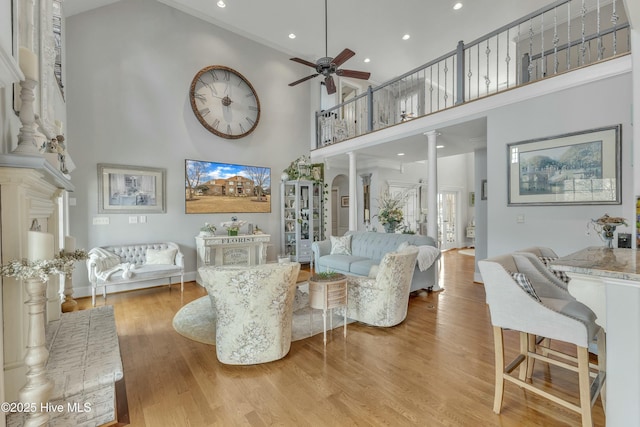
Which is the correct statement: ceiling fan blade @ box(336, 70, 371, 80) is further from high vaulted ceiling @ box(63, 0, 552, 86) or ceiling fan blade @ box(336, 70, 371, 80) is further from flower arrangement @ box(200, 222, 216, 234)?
flower arrangement @ box(200, 222, 216, 234)

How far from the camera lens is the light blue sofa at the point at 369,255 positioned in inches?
173

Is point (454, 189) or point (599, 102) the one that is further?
point (454, 189)

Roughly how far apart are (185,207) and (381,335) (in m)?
4.33

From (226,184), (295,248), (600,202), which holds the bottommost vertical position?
A: (295,248)

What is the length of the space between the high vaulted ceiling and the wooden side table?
5054 mm

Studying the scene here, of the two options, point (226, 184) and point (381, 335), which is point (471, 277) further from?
point (226, 184)

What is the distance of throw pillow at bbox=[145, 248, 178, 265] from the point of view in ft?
15.3

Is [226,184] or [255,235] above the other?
[226,184]

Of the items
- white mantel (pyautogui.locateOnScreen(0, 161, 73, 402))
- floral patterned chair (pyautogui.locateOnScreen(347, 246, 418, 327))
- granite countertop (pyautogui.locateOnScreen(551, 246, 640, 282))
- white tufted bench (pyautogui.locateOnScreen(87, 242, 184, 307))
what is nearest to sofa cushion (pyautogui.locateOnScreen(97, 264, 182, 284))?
white tufted bench (pyautogui.locateOnScreen(87, 242, 184, 307))

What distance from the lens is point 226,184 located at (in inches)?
233

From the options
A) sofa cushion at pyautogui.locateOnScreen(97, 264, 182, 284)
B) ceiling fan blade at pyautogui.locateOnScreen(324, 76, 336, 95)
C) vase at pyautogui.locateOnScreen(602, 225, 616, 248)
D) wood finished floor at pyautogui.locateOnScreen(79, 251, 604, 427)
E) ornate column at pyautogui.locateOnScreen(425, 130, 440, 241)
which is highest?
ceiling fan blade at pyautogui.locateOnScreen(324, 76, 336, 95)

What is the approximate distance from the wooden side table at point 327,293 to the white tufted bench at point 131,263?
2.92 m

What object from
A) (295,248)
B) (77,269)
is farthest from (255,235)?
(77,269)

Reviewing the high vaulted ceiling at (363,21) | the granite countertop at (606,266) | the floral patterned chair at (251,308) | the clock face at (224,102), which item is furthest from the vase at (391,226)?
the high vaulted ceiling at (363,21)
